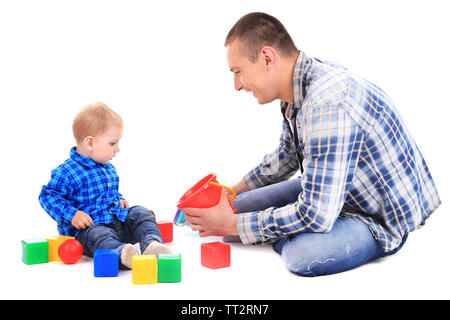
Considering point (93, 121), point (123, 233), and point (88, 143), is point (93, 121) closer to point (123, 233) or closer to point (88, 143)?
point (88, 143)

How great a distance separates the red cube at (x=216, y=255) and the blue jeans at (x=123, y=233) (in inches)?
11.1

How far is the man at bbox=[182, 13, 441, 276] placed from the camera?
1.88 meters

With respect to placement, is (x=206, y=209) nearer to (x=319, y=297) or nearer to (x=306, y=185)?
(x=306, y=185)

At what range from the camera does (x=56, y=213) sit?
7.48ft

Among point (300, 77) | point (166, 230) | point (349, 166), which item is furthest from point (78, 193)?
point (349, 166)

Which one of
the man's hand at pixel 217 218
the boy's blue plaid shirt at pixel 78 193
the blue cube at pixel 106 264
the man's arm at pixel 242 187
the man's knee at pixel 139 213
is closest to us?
the blue cube at pixel 106 264

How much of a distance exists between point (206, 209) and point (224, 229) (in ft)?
0.38

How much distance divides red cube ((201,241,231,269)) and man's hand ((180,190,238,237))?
0.21 feet

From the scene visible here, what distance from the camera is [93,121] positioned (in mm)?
2357

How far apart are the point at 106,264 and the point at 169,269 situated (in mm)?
269

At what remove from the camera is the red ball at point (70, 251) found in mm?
2131

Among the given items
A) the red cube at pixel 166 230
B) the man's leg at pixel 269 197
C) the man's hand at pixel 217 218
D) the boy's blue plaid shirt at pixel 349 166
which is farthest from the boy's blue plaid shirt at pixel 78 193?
the boy's blue plaid shirt at pixel 349 166

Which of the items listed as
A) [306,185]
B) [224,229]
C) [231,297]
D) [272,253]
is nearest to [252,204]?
[272,253]

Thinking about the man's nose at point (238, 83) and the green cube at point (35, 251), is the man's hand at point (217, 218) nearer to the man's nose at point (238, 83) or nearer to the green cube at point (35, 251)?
the man's nose at point (238, 83)
